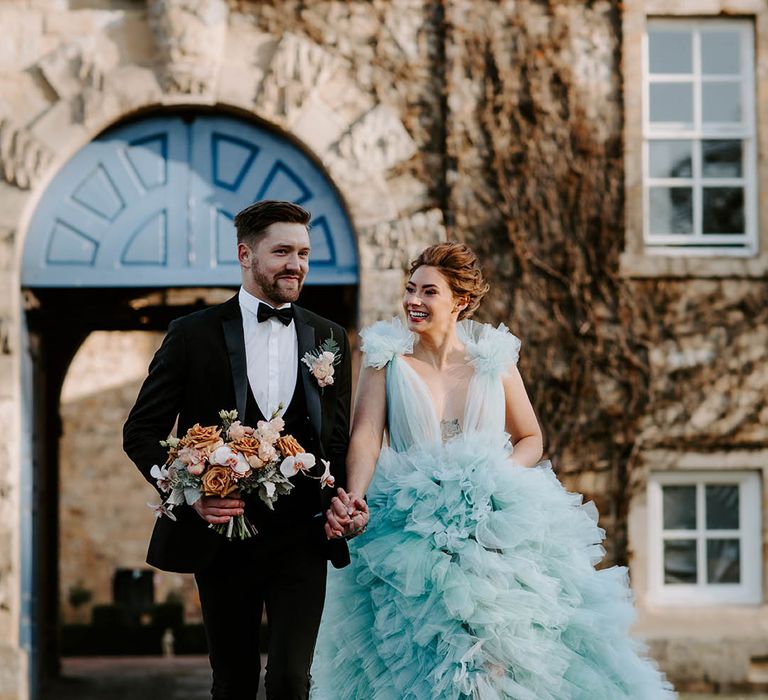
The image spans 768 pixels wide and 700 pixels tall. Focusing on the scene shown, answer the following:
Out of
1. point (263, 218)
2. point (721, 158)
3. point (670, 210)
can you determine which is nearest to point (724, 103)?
point (721, 158)

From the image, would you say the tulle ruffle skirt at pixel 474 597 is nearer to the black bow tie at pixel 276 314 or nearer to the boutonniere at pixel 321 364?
the boutonniere at pixel 321 364

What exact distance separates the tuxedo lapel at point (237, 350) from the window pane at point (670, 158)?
17.7ft

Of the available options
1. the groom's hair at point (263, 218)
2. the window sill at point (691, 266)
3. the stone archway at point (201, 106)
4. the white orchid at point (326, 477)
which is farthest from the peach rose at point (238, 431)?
the window sill at point (691, 266)

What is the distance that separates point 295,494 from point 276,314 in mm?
615

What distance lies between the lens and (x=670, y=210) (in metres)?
9.31

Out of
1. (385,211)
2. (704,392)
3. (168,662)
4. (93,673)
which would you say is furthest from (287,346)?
(168,662)

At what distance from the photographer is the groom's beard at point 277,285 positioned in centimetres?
446

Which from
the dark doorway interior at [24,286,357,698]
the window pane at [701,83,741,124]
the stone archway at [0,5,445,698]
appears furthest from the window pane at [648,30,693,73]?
the dark doorway interior at [24,286,357,698]

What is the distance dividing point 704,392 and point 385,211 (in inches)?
96.9

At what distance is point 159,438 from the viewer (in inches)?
174

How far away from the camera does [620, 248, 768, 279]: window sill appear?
9.00 metres

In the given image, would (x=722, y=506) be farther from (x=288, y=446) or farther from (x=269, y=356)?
(x=288, y=446)

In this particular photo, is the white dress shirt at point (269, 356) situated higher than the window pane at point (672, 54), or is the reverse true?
the window pane at point (672, 54)

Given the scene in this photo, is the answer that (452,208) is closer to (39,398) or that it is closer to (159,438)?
(39,398)
